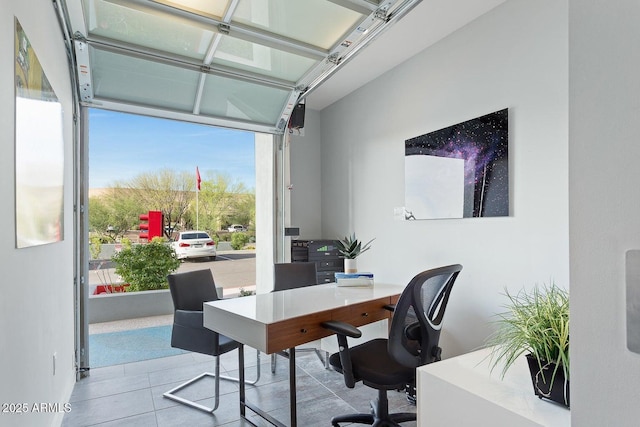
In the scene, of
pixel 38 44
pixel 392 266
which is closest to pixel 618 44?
pixel 38 44

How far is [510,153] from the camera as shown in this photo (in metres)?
2.62

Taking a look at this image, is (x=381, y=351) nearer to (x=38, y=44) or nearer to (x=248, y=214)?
(x=38, y=44)

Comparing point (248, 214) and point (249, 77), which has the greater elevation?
point (249, 77)

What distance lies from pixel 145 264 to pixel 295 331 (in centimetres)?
434

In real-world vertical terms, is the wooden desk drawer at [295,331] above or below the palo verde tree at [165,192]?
below

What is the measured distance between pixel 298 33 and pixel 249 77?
0.80m

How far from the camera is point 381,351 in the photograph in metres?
2.34

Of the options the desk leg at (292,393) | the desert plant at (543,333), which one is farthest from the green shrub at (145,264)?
the desert plant at (543,333)

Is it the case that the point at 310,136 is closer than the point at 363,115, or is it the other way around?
the point at 363,115

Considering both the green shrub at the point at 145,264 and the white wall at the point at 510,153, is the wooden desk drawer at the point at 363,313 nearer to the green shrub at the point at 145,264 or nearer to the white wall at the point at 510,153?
the white wall at the point at 510,153

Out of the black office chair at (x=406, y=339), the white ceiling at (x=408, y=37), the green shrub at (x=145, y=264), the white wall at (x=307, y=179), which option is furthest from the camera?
the green shrub at (x=145, y=264)

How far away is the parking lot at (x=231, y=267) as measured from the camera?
5.80 m

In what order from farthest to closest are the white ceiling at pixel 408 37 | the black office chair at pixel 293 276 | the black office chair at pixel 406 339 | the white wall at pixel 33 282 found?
the black office chair at pixel 293 276, the white ceiling at pixel 408 37, the black office chair at pixel 406 339, the white wall at pixel 33 282

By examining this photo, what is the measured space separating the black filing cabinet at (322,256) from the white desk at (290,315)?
4.15 feet
